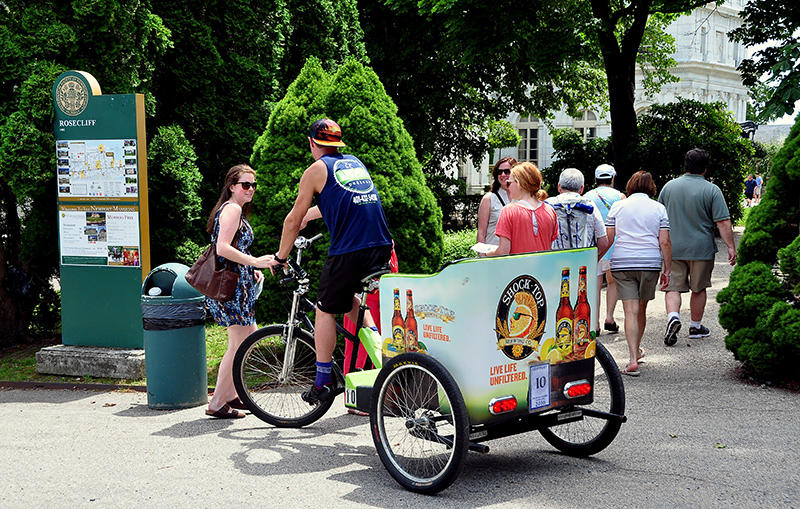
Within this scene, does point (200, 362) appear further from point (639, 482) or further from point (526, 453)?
point (639, 482)

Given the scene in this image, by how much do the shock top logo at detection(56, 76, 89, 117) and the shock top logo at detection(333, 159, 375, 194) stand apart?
11.7 feet

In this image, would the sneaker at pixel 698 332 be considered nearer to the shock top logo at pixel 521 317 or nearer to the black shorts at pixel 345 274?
the black shorts at pixel 345 274

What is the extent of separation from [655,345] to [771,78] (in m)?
3.07

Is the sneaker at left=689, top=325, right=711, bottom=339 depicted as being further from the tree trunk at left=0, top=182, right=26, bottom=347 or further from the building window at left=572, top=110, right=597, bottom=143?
the building window at left=572, top=110, right=597, bottom=143

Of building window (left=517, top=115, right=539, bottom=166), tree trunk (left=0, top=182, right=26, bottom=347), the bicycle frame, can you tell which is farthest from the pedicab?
building window (left=517, top=115, right=539, bottom=166)

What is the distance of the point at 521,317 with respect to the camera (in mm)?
4258

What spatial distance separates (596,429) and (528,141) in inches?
1884

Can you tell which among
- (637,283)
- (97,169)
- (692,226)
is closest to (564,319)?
(637,283)

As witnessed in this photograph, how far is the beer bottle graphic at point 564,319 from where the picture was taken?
444 centimetres

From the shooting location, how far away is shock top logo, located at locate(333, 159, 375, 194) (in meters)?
5.18

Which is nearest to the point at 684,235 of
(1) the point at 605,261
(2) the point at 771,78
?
(1) the point at 605,261

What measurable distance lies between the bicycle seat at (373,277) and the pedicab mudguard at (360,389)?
575 millimetres

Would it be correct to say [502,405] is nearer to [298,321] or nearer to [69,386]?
[298,321]

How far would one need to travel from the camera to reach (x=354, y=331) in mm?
5531
